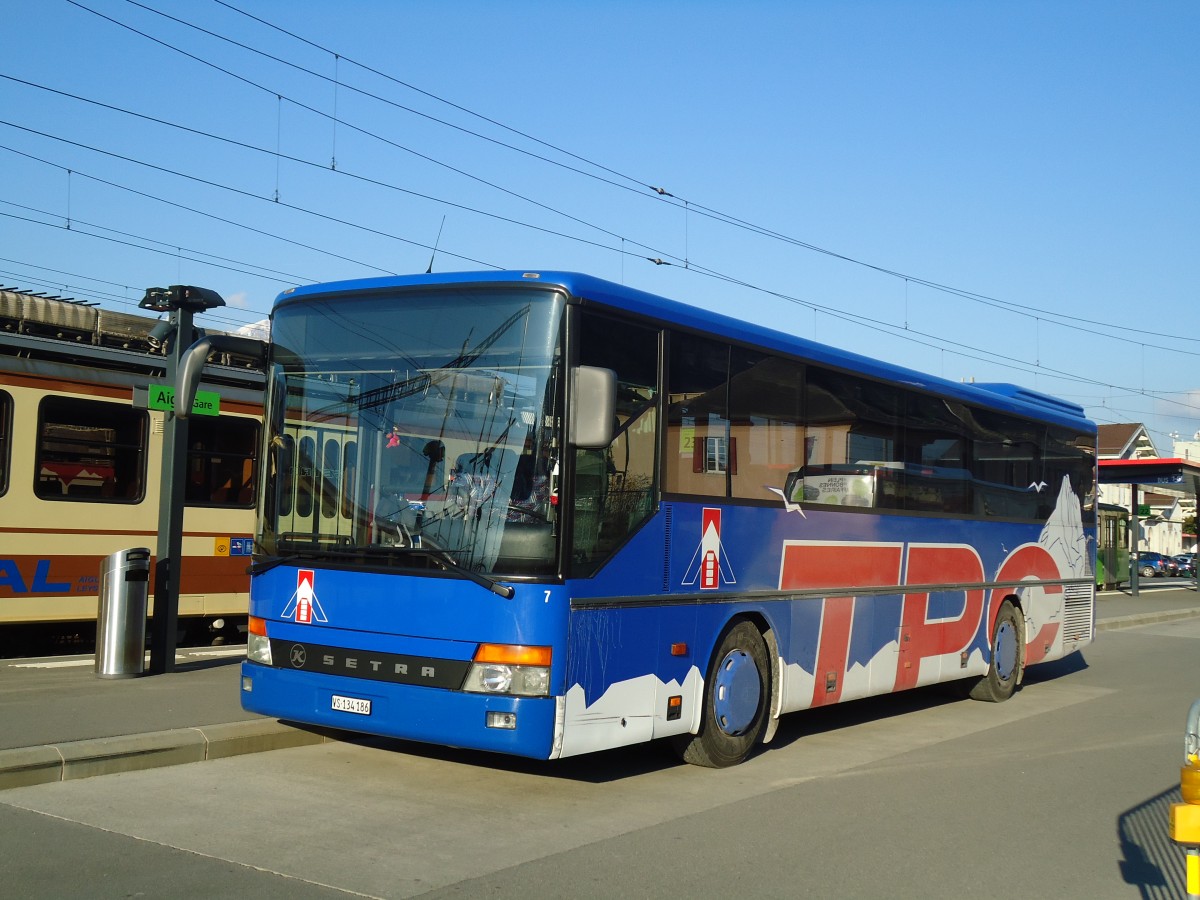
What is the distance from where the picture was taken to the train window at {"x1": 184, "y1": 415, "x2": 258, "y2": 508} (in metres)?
14.8

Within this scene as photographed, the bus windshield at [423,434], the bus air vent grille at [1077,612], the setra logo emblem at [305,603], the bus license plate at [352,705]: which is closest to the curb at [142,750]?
the setra logo emblem at [305,603]

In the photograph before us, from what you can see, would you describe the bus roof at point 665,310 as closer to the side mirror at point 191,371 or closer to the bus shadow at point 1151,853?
the side mirror at point 191,371

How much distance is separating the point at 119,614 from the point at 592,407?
5861mm

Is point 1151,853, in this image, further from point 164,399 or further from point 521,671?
point 164,399

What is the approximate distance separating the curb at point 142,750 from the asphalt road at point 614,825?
0.30 feet

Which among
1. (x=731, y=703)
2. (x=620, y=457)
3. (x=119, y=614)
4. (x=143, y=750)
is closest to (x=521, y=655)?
(x=620, y=457)

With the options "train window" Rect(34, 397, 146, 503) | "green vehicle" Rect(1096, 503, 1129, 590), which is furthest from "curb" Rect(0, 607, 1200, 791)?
"green vehicle" Rect(1096, 503, 1129, 590)

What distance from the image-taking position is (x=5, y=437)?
506 inches

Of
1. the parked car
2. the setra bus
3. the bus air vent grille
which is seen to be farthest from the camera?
the parked car

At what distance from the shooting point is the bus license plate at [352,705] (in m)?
7.73

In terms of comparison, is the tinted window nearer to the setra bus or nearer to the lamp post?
the lamp post

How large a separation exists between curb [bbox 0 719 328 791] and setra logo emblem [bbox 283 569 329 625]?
1171 millimetres

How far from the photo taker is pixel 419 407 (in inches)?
304

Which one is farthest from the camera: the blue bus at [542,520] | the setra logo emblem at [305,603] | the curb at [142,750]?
the setra logo emblem at [305,603]
